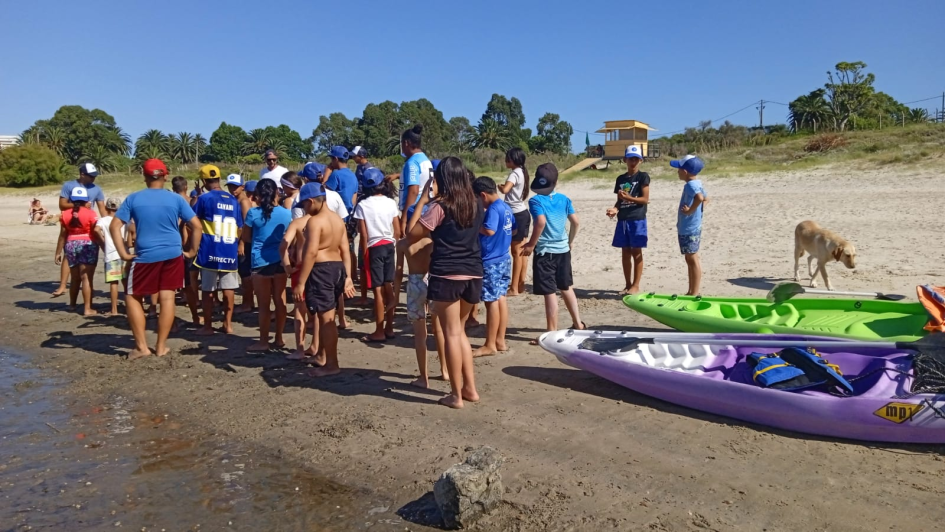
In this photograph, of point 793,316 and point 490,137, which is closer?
point 793,316

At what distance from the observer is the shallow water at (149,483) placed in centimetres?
423

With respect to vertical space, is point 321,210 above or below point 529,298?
above

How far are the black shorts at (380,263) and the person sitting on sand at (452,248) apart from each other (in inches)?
90.1

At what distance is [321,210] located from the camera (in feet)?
20.8

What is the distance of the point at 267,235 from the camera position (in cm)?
741

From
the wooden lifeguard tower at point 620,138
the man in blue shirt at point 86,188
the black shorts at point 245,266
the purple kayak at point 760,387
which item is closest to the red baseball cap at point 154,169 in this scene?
the black shorts at point 245,266

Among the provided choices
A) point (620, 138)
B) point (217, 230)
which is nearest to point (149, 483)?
point (217, 230)

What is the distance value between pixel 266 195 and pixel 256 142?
74.9 metres

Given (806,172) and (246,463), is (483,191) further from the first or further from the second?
(806,172)

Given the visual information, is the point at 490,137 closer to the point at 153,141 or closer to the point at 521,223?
the point at 153,141

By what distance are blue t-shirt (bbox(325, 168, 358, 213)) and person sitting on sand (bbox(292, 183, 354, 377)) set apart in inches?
111

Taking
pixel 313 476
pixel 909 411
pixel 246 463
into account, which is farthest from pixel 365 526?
pixel 909 411

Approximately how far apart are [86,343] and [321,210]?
4.42 metres

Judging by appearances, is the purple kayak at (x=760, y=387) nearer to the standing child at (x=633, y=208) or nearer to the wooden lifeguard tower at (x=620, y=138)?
the standing child at (x=633, y=208)
